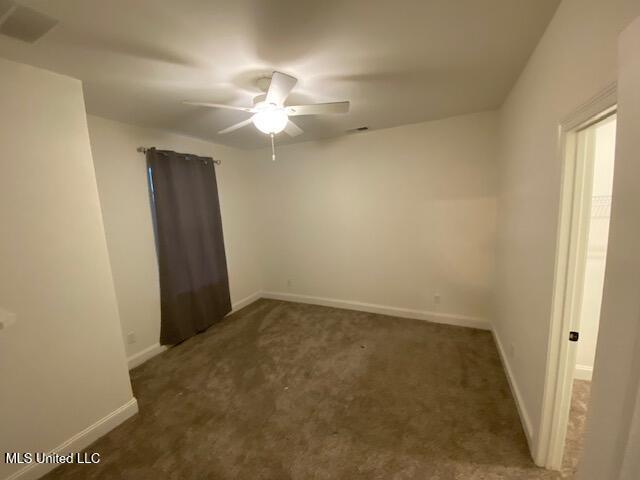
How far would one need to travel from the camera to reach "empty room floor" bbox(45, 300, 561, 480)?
155 centimetres

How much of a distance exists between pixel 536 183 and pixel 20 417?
10.9 feet

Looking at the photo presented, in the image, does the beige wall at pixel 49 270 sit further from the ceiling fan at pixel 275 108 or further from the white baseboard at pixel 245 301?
the white baseboard at pixel 245 301

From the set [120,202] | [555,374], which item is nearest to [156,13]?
[120,202]

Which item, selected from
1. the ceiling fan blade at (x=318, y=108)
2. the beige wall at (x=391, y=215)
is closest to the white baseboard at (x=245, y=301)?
the beige wall at (x=391, y=215)

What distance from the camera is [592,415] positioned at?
79cm

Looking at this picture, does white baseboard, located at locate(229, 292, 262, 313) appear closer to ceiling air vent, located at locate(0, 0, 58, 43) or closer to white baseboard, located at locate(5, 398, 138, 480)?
white baseboard, located at locate(5, 398, 138, 480)

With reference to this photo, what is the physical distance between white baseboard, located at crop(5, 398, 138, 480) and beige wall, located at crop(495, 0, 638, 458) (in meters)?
2.76

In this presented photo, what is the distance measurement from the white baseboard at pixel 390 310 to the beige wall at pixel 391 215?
6cm

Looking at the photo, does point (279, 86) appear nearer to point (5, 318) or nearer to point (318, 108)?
point (318, 108)

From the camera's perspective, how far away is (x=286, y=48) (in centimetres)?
148

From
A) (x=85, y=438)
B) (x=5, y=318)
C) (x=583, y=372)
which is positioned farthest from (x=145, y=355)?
(x=583, y=372)

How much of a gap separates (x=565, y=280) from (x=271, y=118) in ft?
6.25

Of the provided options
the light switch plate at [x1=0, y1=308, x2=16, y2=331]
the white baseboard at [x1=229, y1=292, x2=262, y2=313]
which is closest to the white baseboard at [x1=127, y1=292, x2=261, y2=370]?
the white baseboard at [x1=229, y1=292, x2=262, y2=313]

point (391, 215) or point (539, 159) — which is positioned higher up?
point (539, 159)
